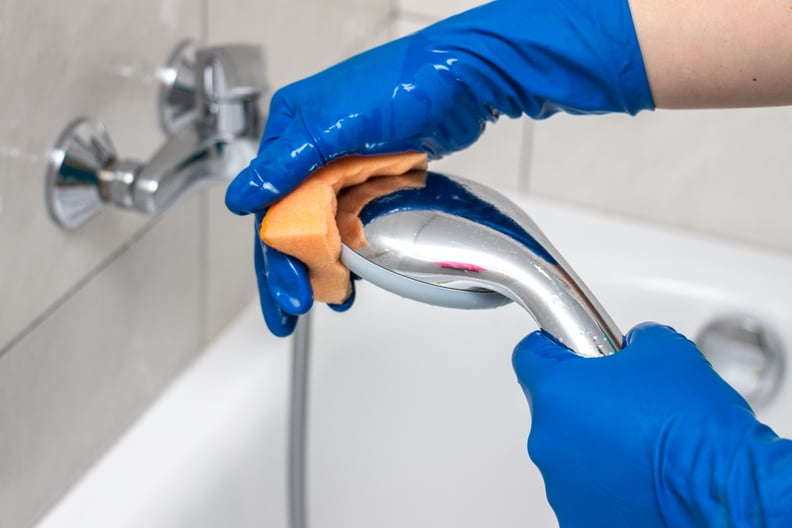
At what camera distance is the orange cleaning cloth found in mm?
533

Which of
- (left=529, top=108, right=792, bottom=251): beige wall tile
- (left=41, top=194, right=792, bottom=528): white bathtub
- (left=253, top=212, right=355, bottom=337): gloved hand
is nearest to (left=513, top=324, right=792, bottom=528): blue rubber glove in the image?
(left=253, top=212, right=355, bottom=337): gloved hand

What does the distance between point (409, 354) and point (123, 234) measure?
1.11 ft

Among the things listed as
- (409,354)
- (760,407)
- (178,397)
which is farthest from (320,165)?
(760,407)

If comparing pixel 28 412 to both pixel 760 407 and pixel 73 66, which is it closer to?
pixel 73 66

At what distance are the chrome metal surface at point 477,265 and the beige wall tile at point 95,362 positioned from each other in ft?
0.79

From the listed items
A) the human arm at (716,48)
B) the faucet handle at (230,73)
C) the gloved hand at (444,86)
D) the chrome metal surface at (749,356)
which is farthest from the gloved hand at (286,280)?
the chrome metal surface at (749,356)

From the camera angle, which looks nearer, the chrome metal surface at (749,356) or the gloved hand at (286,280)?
the gloved hand at (286,280)

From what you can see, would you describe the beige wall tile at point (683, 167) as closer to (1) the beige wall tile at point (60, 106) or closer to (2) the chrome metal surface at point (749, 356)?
(2) the chrome metal surface at point (749, 356)

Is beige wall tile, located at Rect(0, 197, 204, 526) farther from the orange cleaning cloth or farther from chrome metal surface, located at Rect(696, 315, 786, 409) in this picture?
chrome metal surface, located at Rect(696, 315, 786, 409)

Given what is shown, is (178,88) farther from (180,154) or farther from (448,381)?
(448,381)

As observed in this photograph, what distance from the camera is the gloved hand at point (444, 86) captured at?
56cm

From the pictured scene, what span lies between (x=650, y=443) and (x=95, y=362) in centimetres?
41

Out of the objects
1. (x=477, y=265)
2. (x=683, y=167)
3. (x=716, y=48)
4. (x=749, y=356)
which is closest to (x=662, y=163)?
(x=683, y=167)

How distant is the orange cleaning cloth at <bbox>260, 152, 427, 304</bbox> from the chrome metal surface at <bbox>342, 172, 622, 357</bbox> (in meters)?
Result: 0.01
